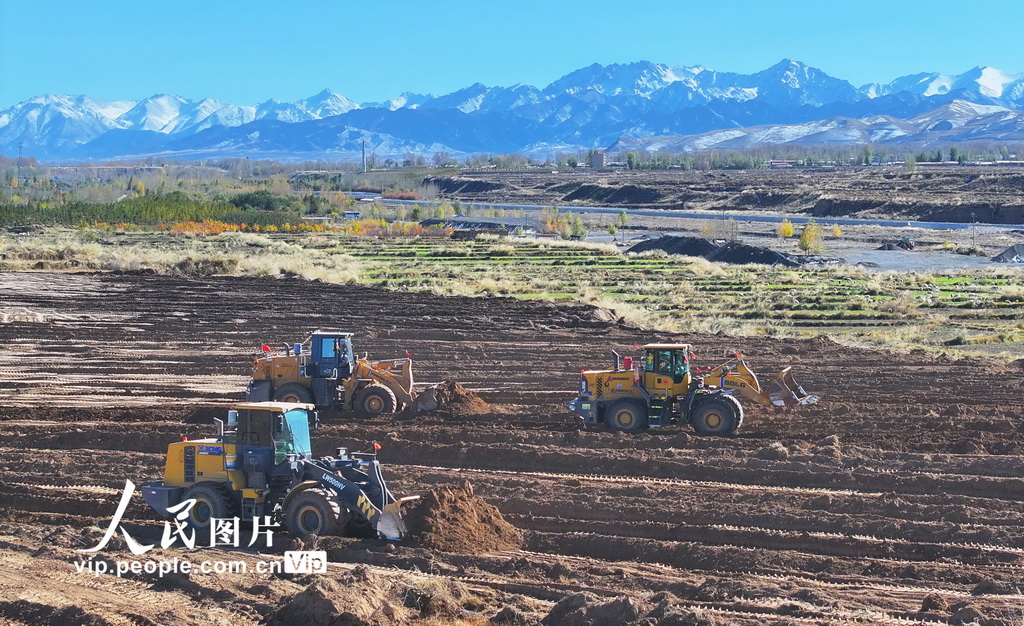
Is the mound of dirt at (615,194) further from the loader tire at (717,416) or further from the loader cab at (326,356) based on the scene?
the loader tire at (717,416)

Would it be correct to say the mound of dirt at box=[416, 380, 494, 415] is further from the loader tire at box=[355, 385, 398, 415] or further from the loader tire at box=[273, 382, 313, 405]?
the loader tire at box=[273, 382, 313, 405]

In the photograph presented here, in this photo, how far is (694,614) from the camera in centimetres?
1180

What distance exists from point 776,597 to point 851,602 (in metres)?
0.81

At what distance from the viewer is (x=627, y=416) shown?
22953 mm

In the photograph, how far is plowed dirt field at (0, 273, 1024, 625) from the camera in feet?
42.5

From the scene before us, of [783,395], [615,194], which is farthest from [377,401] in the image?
[615,194]

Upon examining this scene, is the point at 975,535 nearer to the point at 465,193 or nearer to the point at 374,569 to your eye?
the point at 374,569

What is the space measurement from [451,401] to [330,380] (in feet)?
8.51

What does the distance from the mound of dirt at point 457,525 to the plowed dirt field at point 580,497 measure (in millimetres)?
262

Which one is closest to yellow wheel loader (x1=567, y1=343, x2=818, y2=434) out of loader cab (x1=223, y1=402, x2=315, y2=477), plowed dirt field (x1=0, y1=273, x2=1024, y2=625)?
plowed dirt field (x1=0, y1=273, x2=1024, y2=625)

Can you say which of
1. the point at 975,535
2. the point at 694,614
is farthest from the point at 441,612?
the point at 975,535

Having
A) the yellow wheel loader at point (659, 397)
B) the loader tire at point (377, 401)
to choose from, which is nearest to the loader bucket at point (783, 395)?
the yellow wheel loader at point (659, 397)

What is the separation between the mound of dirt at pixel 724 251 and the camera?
74.6 metres

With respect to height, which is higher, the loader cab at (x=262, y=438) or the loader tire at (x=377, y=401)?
the loader cab at (x=262, y=438)
